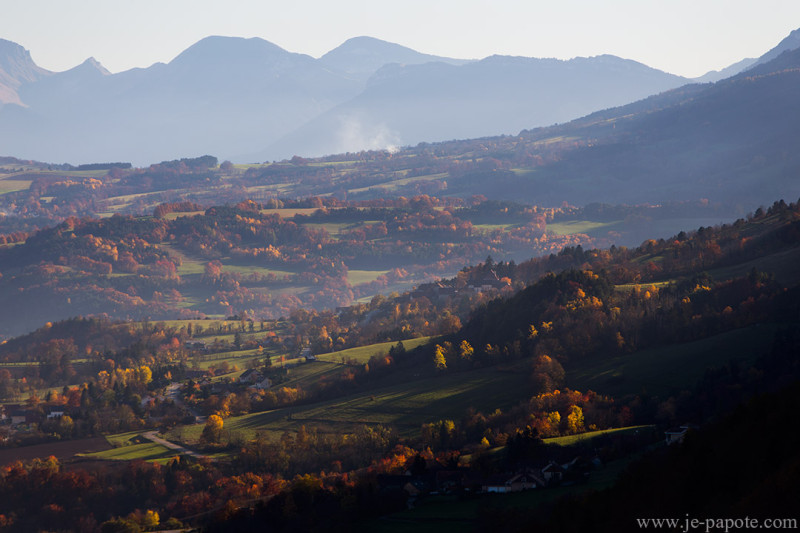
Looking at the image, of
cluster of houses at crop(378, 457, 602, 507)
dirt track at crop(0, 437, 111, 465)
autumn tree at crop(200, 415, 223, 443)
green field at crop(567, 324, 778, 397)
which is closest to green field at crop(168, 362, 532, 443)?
autumn tree at crop(200, 415, 223, 443)

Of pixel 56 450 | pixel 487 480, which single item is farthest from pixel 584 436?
pixel 56 450

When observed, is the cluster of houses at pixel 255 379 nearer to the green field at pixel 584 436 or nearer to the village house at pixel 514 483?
the green field at pixel 584 436

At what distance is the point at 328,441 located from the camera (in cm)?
8344

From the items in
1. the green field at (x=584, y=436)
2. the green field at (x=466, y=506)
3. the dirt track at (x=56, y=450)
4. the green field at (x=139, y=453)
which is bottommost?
the green field at (x=139, y=453)

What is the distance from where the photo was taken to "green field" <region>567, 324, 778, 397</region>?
75188mm

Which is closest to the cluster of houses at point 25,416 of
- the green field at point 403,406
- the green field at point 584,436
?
the green field at point 403,406

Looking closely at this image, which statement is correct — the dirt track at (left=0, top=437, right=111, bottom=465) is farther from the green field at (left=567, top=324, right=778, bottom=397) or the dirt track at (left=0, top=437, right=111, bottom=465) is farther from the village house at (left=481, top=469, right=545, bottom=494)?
the village house at (left=481, top=469, right=545, bottom=494)

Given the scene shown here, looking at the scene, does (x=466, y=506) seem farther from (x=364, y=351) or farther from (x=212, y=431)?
(x=364, y=351)

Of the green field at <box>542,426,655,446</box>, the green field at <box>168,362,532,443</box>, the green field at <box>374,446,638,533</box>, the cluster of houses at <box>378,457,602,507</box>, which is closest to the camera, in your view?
the green field at <box>374,446,638,533</box>

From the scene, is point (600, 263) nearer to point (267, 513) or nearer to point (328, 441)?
point (328, 441)

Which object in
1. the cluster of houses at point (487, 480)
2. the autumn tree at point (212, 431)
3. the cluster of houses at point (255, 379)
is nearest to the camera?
the cluster of houses at point (487, 480)

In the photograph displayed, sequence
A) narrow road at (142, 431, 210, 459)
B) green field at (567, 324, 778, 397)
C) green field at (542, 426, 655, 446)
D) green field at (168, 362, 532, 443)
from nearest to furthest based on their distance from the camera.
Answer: green field at (542, 426, 655, 446) < green field at (567, 324, 778, 397) < green field at (168, 362, 532, 443) < narrow road at (142, 431, 210, 459)

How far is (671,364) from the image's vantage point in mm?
80188

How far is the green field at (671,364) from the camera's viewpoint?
75.2m
